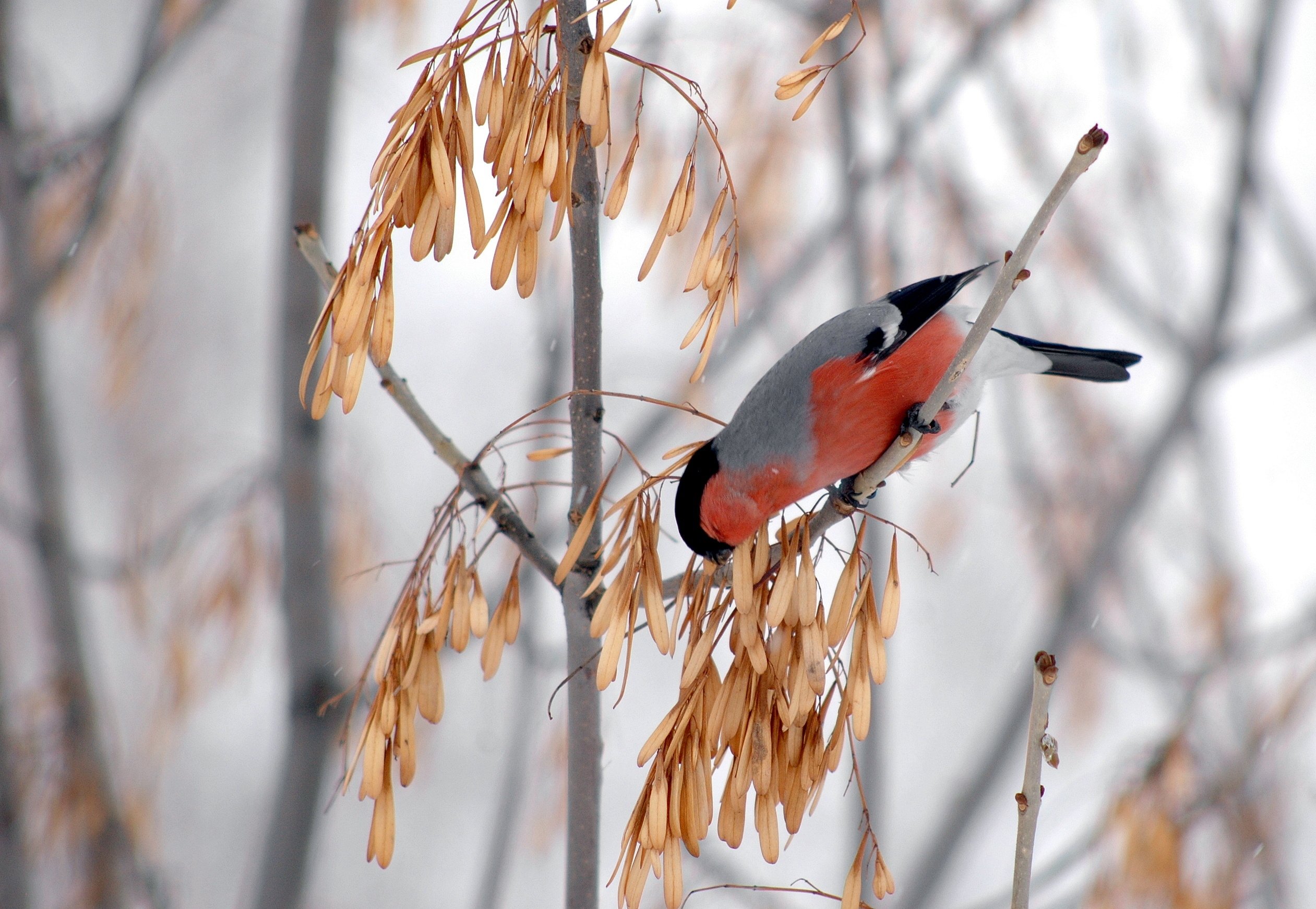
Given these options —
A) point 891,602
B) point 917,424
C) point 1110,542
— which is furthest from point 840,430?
point 1110,542

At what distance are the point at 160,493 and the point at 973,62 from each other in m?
1.42

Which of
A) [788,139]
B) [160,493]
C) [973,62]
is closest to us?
[973,62]

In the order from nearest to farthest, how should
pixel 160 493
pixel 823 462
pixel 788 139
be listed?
1. pixel 823 462
2. pixel 788 139
3. pixel 160 493

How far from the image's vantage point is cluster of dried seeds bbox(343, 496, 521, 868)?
1.73 feet

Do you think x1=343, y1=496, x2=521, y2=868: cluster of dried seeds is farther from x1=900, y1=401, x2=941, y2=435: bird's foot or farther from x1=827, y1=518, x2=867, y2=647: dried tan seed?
x1=900, y1=401, x2=941, y2=435: bird's foot

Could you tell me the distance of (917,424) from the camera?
655mm

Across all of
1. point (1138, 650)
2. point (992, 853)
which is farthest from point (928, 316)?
point (992, 853)

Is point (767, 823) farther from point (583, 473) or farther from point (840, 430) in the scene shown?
point (840, 430)

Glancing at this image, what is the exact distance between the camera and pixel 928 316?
85 cm

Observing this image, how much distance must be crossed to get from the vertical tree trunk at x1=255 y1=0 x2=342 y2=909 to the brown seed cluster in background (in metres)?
0.55

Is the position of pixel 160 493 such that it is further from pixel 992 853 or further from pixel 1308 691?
pixel 992 853

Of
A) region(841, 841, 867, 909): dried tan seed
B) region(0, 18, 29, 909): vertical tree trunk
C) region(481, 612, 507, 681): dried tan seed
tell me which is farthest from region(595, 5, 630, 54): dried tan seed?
region(0, 18, 29, 909): vertical tree trunk

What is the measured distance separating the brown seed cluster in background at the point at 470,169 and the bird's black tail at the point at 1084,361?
60cm

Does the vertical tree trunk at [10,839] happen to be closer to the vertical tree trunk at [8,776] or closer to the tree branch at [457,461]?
the vertical tree trunk at [8,776]
